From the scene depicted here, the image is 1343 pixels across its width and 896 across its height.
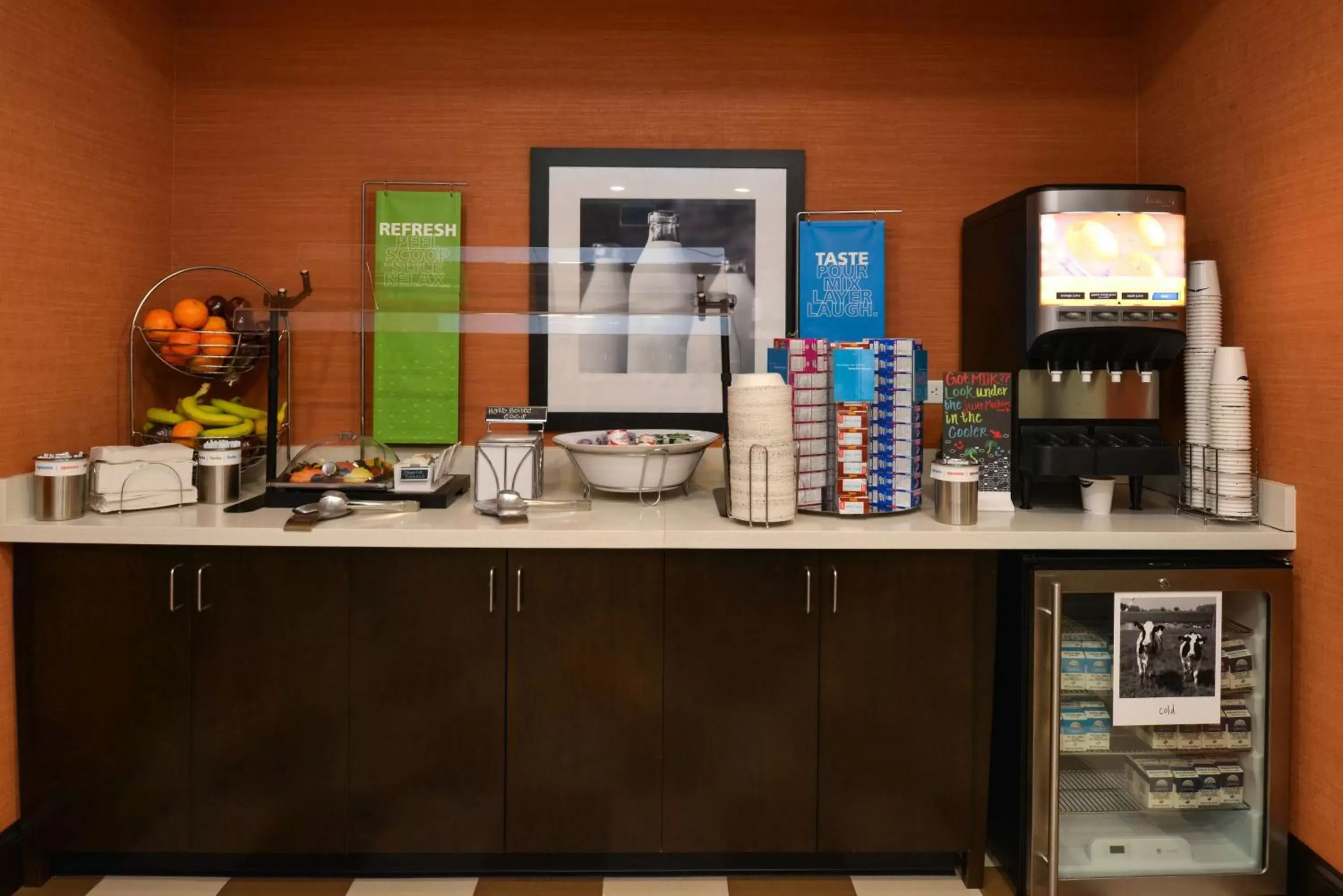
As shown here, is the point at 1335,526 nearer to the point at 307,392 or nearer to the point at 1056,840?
the point at 1056,840

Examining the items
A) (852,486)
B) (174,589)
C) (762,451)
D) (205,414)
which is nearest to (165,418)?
(205,414)

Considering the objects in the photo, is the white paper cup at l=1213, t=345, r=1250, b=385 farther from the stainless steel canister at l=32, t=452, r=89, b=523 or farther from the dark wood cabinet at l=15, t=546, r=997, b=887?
the stainless steel canister at l=32, t=452, r=89, b=523

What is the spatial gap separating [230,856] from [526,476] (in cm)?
124

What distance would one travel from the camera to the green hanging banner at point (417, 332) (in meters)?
2.78

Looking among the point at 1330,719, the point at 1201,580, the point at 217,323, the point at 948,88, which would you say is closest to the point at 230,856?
the point at 217,323

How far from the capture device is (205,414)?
261cm

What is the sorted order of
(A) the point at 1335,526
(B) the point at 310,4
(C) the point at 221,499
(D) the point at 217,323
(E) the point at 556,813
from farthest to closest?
(B) the point at 310,4
(D) the point at 217,323
(C) the point at 221,499
(E) the point at 556,813
(A) the point at 1335,526

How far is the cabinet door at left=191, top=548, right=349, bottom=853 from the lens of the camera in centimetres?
211

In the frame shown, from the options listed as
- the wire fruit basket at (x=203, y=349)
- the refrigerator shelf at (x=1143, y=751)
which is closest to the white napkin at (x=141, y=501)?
the wire fruit basket at (x=203, y=349)

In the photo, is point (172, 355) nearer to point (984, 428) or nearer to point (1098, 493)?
point (984, 428)

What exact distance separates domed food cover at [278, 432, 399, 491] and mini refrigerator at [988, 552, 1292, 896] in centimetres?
175

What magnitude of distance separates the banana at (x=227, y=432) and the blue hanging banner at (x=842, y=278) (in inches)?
70.1

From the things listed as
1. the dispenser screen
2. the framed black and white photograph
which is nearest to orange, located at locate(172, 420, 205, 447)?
the framed black and white photograph

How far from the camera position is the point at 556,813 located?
216 centimetres
